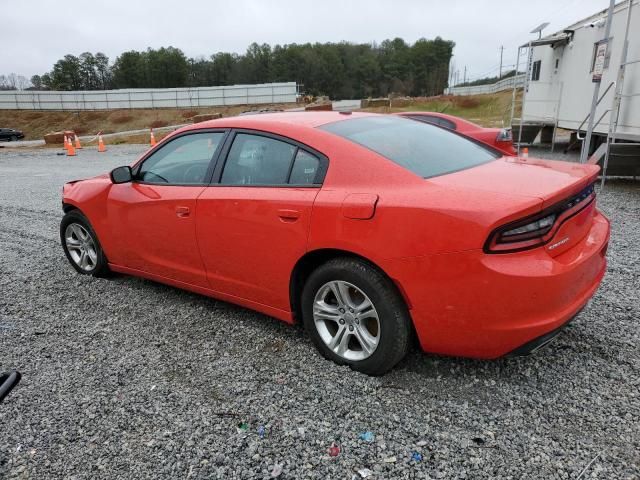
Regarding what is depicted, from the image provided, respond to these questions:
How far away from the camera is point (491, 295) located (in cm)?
230

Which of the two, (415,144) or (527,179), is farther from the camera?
(415,144)

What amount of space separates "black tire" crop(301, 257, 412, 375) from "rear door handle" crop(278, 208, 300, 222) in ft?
1.10

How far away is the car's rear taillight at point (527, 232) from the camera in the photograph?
2.27m

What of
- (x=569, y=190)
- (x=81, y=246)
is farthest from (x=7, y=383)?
(x=81, y=246)

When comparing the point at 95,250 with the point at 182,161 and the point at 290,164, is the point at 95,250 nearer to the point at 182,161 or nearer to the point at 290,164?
the point at 182,161

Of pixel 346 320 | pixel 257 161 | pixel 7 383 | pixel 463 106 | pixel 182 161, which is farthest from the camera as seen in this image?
pixel 463 106

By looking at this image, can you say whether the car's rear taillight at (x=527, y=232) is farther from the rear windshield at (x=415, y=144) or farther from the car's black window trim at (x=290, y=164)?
the car's black window trim at (x=290, y=164)

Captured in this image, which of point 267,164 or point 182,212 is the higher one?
point 267,164

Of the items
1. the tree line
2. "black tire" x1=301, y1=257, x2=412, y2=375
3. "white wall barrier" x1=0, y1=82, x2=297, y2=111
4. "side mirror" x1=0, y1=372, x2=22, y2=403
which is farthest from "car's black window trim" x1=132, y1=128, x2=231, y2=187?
the tree line

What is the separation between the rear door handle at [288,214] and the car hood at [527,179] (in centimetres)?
81

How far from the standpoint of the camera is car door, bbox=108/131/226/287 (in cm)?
353

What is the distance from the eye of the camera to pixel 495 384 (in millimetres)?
2717

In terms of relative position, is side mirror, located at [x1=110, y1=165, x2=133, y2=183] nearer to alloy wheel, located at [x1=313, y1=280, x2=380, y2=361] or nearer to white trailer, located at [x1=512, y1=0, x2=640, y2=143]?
alloy wheel, located at [x1=313, y1=280, x2=380, y2=361]

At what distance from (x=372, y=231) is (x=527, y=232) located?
76 centimetres
